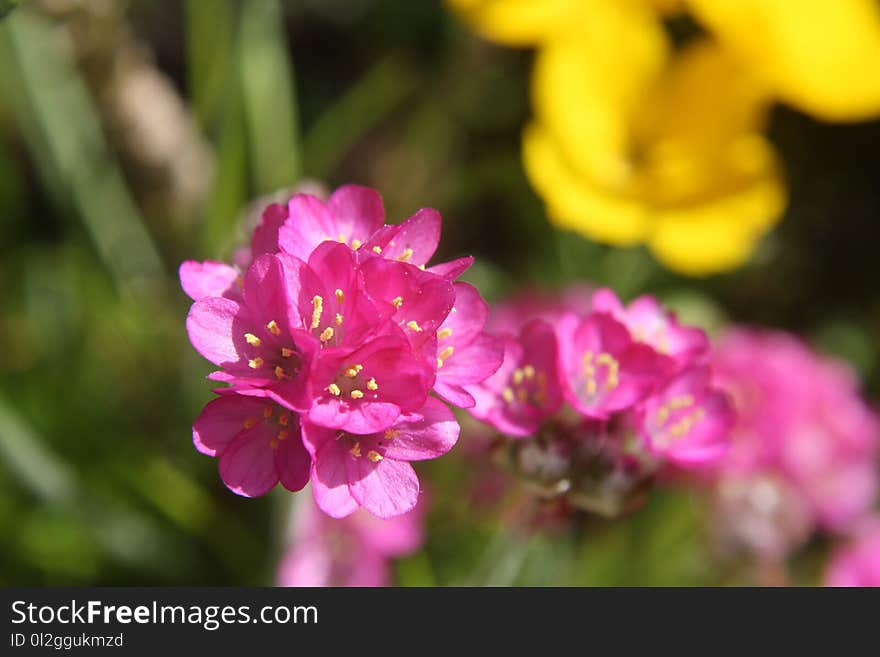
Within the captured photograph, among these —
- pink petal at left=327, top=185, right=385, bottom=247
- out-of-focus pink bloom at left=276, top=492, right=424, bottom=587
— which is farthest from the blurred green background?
pink petal at left=327, top=185, right=385, bottom=247

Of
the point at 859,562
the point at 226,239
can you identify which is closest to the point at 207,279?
the point at 226,239

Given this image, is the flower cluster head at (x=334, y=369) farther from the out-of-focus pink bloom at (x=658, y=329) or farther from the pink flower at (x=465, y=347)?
the out-of-focus pink bloom at (x=658, y=329)

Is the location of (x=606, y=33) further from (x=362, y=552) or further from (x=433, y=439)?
(x=433, y=439)

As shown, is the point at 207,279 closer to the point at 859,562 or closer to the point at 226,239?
the point at 226,239

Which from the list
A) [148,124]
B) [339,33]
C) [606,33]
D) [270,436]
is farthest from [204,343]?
[339,33]

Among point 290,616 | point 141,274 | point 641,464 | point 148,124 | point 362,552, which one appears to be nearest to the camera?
point 641,464
